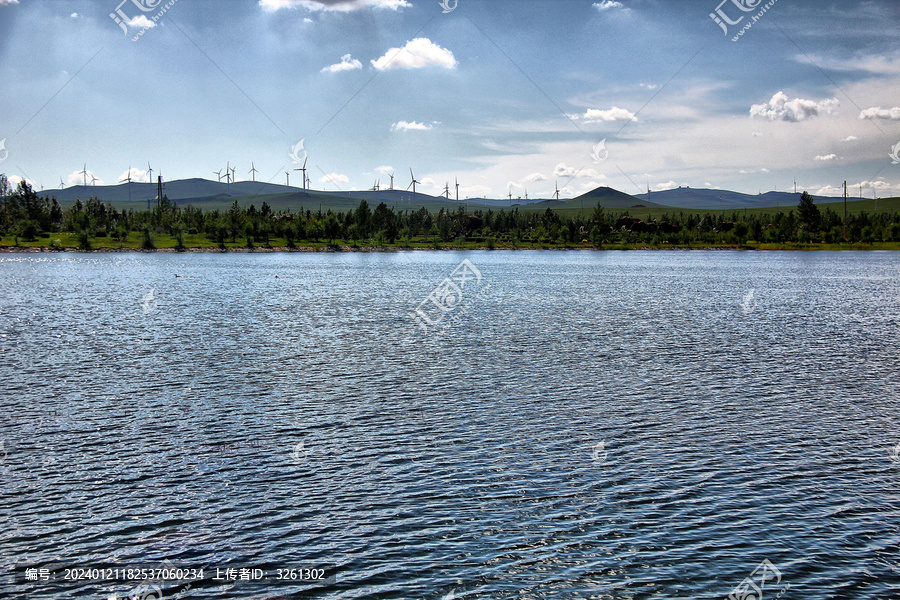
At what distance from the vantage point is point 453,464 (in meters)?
23.4

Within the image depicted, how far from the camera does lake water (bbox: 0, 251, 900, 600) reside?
16266 millimetres

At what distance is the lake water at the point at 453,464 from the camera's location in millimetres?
16266

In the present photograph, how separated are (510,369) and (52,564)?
28.6 metres

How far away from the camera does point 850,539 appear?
18125 millimetres

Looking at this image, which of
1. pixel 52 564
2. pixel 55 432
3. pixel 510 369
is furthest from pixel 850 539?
pixel 55 432

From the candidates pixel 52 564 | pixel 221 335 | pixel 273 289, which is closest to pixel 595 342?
pixel 221 335

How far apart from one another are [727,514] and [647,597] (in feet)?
18.8

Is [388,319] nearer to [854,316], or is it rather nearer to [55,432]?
[55,432]

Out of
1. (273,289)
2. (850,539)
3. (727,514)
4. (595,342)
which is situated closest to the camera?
(850,539)

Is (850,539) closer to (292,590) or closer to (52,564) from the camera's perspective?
(292,590)

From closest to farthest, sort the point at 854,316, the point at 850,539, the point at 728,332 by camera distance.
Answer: the point at 850,539
the point at 728,332
the point at 854,316

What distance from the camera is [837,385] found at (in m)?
37.3

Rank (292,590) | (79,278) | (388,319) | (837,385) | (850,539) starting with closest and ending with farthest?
(292,590), (850,539), (837,385), (388,319), (79,278)

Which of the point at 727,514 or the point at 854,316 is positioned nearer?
the point at 727,514
